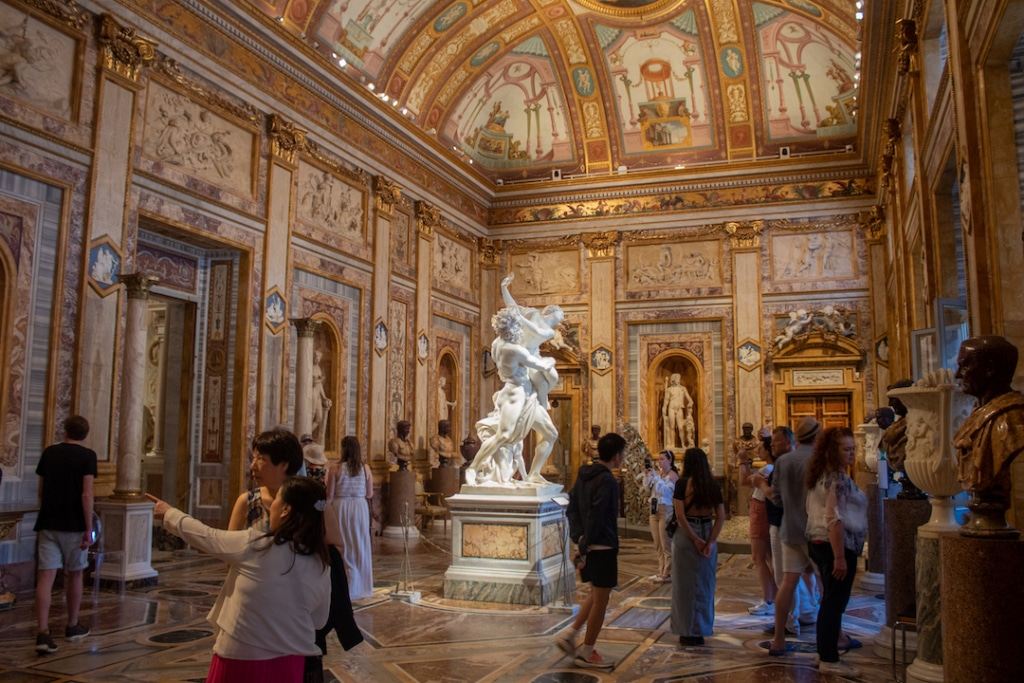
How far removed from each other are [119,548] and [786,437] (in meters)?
7.05

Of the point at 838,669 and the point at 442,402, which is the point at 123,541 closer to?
the point at 838,669

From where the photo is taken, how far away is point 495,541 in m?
8.76

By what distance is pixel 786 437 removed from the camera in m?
7.10

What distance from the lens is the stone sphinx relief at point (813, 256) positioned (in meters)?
19.0

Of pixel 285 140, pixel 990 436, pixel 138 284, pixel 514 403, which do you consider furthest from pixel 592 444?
pixel 990 436

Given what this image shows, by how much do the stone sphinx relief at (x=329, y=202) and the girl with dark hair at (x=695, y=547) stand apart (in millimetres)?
9631

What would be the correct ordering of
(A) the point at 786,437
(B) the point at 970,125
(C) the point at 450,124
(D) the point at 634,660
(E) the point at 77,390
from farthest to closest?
1. (C) the point at 450,124
2. (E) the point at 77,390
3. (A) the point at 786,437
4. (B) the point at 970,125
5. (D) the point at 634,660

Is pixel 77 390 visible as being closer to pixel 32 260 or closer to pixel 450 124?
pixel 32 260

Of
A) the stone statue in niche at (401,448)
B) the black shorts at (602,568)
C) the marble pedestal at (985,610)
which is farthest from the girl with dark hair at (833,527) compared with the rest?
the stone statue in niche at (401,448)

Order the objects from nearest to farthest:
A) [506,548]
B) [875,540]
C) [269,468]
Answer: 1. [269,468]
2. [506,548]
3. [875,540]

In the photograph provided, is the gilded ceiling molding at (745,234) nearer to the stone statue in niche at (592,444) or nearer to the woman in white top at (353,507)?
the stone statue in niche at (592,444)

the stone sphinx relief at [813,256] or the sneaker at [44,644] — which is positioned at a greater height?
the stone sphinx relief at [813,256]

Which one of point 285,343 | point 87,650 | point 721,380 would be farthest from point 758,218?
point 87,650

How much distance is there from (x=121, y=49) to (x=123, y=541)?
6.02 m
